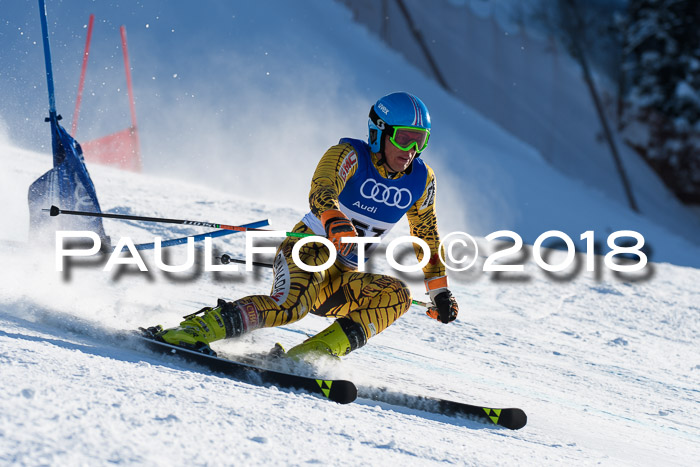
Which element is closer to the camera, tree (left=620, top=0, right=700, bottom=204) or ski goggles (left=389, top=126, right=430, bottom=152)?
ski goggles (left=389, top=126, right=430, bottom=152)

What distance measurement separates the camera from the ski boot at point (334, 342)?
332 centimetres

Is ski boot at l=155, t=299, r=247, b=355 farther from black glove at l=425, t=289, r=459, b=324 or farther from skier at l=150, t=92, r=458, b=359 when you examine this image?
black glove at l=425, t=289, r=459, b=324

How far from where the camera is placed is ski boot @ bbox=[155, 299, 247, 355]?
310 cm

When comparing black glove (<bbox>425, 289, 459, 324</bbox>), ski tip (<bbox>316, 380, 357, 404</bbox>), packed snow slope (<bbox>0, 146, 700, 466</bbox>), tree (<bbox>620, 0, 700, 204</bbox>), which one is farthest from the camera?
tree (<bbox>620, 0, 700, 204</bbox>)

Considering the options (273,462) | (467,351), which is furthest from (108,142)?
(273,462)

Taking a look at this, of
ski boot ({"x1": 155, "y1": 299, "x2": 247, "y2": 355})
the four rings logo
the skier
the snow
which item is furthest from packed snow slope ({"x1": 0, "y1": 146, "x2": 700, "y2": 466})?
the four rings logo

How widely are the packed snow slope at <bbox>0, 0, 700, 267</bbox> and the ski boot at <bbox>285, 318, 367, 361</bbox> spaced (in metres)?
8.04

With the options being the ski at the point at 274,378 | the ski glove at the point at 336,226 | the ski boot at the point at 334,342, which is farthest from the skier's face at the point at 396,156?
the ski at the point at 274,378

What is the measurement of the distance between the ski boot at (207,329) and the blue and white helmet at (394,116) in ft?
3.70

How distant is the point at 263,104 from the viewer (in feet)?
50.9

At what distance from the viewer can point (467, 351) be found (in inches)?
199

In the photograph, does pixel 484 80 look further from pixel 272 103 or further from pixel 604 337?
pixel 604 337

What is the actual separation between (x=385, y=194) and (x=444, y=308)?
0.66 m

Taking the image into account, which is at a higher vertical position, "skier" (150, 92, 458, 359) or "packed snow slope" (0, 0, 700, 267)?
"packed snow slope" (0, 0, 700, 267)
